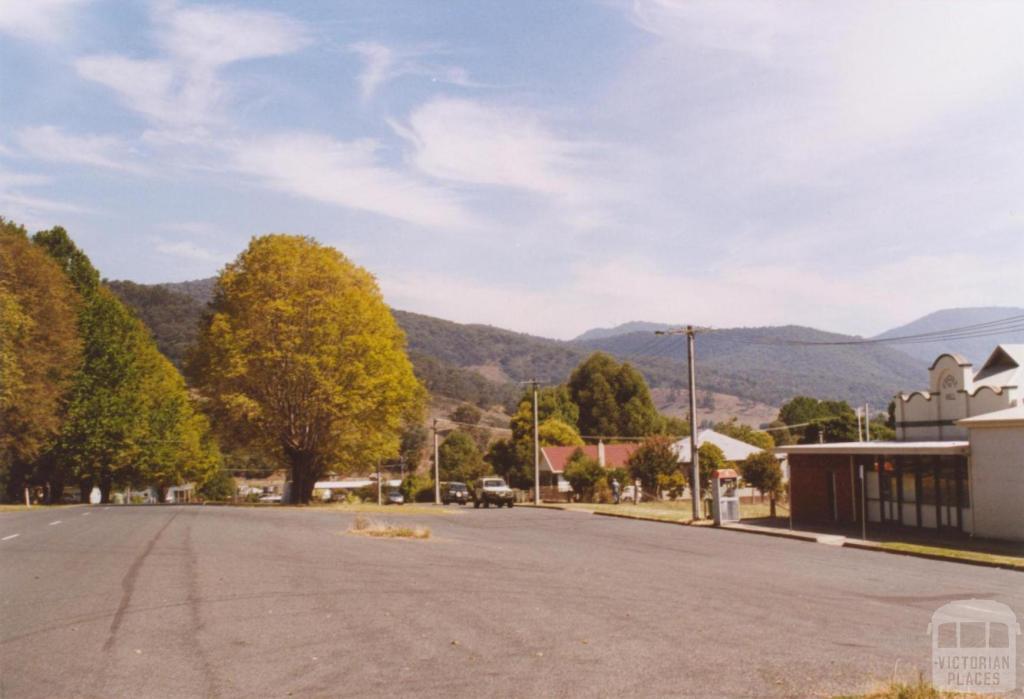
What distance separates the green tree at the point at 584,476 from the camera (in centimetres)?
6244

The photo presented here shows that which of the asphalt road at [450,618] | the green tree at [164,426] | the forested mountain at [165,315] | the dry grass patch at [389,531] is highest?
the forested mountain at [165,315]

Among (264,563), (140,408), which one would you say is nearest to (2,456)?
(140,408)

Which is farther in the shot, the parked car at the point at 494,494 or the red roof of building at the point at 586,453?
the red roof of building at the point at 586,453

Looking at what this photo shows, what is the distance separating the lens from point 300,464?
48.0 meters

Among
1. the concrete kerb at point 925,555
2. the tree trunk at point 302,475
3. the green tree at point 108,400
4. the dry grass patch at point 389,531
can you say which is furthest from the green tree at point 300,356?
the concrete kerb at point 925,555

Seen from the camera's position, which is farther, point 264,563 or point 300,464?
point 300,464

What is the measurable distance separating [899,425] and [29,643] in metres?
35.9

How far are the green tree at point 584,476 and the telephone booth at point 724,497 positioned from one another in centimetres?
2622

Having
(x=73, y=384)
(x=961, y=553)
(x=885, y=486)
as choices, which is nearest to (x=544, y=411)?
(x=73, y=384)

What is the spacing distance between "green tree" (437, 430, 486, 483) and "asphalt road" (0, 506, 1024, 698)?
70.2 meters

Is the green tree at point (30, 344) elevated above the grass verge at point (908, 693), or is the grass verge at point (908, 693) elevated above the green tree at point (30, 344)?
the green tree at point (30, 344)

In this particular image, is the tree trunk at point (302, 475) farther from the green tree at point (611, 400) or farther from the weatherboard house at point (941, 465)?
the green tree at point (611, 400)

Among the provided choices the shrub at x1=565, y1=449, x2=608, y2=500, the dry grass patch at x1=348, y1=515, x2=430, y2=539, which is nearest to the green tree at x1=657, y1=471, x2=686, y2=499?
the shrub at x1=565, y1=449, x2=608, y2=500

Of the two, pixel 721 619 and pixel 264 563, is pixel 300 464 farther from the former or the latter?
pixel 721 619
